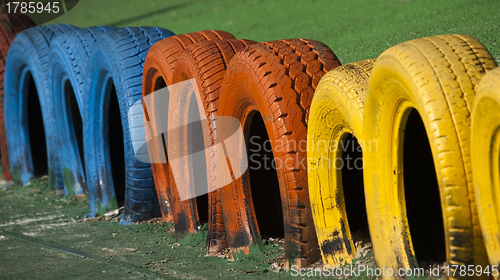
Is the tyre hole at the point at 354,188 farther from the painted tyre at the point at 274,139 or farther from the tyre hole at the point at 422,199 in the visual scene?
the tyre hole at the point at 422,199

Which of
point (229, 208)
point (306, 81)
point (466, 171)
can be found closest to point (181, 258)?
point (229, 208)

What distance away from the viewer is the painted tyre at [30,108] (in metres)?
6.82

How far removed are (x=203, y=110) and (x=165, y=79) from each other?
2.32 feet

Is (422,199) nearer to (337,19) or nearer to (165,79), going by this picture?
(165,79)

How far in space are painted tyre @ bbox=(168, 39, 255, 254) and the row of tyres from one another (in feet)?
0.04

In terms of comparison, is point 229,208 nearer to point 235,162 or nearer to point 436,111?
point 235,162

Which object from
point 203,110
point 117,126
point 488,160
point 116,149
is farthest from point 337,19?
point 488,160

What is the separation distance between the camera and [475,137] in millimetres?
2203

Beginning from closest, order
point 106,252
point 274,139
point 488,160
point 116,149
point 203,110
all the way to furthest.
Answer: point 488,160 → point 274,139 → point 203,110 → point 106,252 → point 116,149

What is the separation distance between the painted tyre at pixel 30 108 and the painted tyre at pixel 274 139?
11.6 feet

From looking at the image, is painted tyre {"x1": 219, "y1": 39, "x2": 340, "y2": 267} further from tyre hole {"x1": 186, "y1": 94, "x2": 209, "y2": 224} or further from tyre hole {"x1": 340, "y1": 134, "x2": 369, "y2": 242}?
tyre hole {"x1": 186, "y1": 94, "x2": 209, "y2": 224}

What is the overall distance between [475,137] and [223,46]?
2.43 metres

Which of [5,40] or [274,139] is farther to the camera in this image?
[5,40]

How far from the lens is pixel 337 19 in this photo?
9477 millimetres
